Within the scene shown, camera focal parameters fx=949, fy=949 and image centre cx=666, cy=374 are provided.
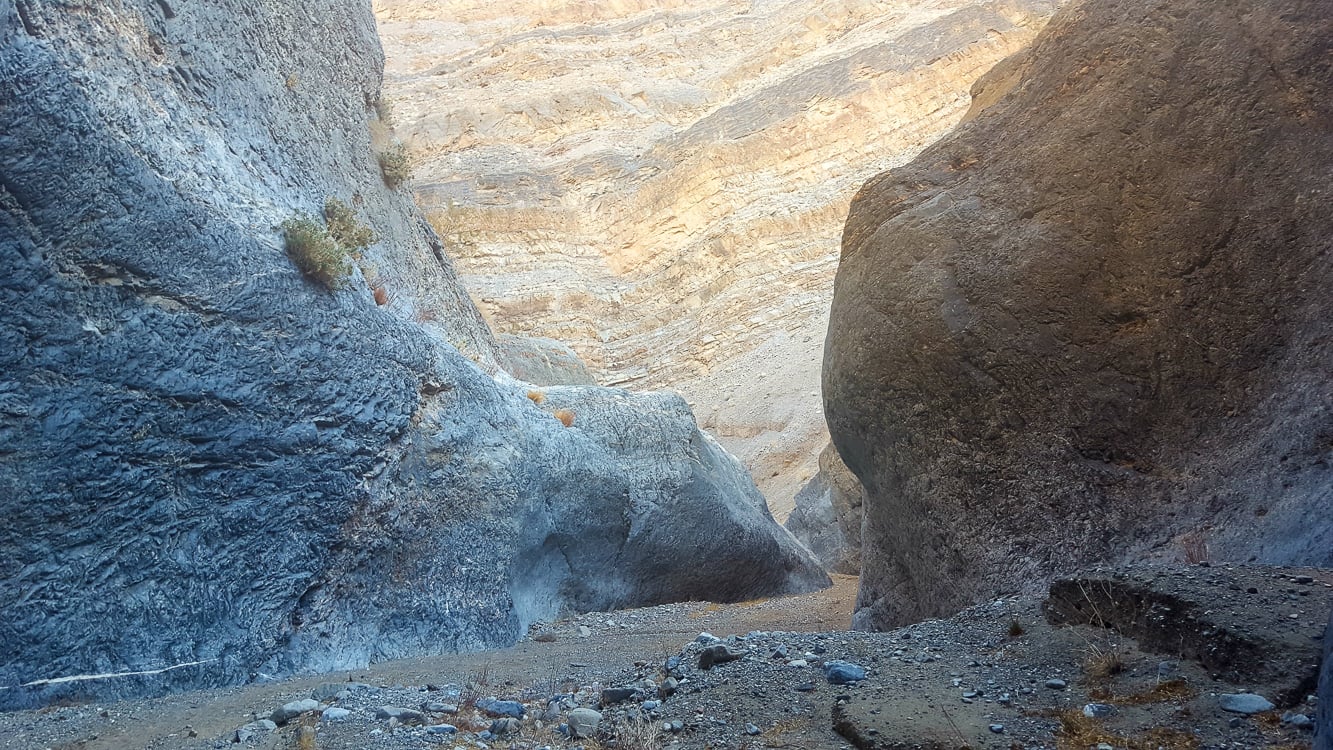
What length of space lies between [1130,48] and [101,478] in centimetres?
775

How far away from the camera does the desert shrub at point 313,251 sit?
7371 millimetres

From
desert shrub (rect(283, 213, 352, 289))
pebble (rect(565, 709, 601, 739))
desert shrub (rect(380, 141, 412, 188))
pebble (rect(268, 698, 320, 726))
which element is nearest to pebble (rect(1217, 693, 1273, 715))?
pebble (rect(565, 709, 601, 739))

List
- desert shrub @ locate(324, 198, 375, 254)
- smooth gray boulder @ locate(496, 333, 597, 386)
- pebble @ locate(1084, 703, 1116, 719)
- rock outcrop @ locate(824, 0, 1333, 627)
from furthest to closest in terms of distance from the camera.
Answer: smooth gray boulder @ locate(496, 333, 597, 386) → desert shrub @ locate(324, 198, 375, 254) → rock outcrop @ locate(824, 0, 1333, 627) → pebble @ locate(1084, 703, 1116, 719)

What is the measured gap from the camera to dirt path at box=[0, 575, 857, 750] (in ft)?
16.6

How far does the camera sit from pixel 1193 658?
4199mm

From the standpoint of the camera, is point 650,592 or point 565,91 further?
point 565,91

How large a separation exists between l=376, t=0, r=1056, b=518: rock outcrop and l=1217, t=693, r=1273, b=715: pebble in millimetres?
22054

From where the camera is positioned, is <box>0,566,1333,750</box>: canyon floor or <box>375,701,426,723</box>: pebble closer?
<box>0,566,1333,750</box>: canyon floor

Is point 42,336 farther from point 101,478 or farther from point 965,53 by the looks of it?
point 965,53

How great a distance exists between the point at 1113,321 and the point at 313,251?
5900mm

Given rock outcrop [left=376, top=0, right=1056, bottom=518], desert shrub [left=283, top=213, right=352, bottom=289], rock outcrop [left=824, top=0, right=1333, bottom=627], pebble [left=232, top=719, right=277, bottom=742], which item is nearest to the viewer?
pebble [left=232, top=719, right=277, bottom=742]

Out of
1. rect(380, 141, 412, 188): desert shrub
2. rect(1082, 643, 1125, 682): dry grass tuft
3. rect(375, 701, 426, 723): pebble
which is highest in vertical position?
rect(380, 141, 412, 188): desert shrub

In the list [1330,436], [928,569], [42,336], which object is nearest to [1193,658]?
[1330,436]

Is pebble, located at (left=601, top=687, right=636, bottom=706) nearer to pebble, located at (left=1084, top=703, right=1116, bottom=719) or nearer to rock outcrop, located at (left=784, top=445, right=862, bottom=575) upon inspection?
pebble, located at (left=1084, top=703, right=1116, bottom=719)
